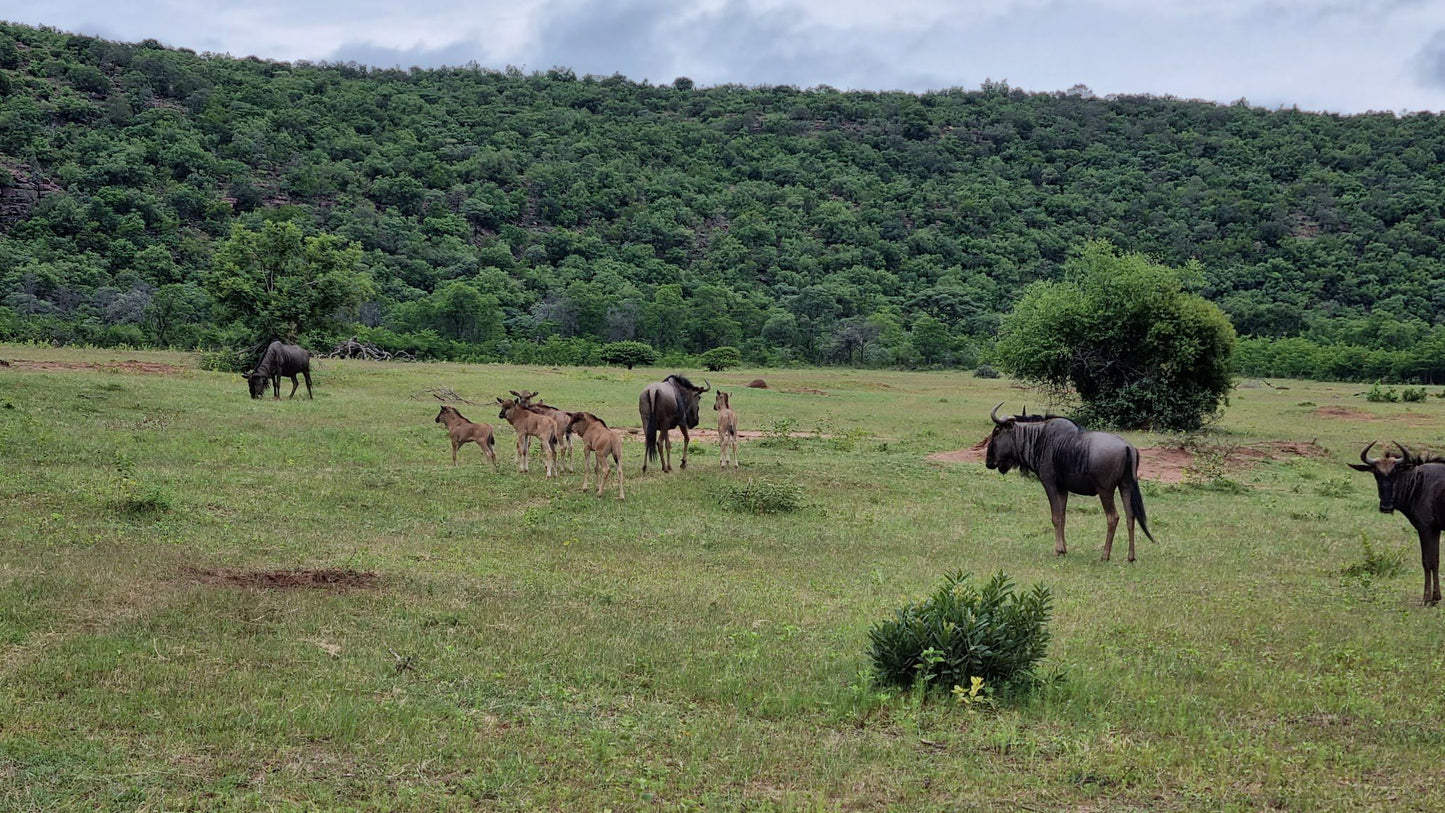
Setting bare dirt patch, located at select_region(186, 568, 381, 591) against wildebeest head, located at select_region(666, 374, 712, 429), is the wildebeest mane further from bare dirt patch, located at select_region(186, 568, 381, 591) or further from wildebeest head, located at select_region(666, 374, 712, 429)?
bare dirt patch, located at select_region(186, 568, 381, 591)

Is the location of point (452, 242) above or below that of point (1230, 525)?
above

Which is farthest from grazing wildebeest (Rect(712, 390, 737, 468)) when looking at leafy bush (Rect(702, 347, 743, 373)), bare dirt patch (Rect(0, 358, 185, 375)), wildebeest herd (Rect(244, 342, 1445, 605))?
leafy bush (Rect(702, 347, 743, 373))

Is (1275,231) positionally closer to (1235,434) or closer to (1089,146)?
(1089,146)

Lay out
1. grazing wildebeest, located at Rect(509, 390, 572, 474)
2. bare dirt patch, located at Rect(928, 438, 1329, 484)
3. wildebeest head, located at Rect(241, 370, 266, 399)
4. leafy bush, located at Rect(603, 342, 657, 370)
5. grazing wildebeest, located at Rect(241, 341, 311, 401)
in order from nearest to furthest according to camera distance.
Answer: grazing wildebeest, located at Rect(509, 390, 572, 474) < bare dirt patch, located at Rect(928, 438, 1329, 484) < wildebeest head, located at Rect(241, 370, 266, 399) < grazing wildebeest, located at Rect(241, 341, 311, 401) < leafy bush, located at Rect(603, 342, 657, 370)

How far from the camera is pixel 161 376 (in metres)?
33.7

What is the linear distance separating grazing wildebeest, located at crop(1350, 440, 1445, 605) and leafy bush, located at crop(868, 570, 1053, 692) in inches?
229

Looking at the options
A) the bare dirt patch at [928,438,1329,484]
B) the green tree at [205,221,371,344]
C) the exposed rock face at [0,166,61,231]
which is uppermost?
the exposed rock face at [0,166,61,231]

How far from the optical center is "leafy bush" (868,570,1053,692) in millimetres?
7629

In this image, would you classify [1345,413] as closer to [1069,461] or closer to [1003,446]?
[1003,446]

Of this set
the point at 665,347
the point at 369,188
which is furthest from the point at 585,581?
the point at 369,188

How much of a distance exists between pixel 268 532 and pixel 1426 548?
13248 mm

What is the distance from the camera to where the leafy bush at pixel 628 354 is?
70.1 m

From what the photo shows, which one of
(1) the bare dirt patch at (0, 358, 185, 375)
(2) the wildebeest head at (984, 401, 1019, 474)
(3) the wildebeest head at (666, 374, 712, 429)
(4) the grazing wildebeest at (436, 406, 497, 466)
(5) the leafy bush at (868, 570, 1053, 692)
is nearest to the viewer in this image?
(5) the leafy bush at (868, 570, 1053, 692)

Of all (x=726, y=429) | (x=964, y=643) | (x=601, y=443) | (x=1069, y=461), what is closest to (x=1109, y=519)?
(x=1069, y=461)
